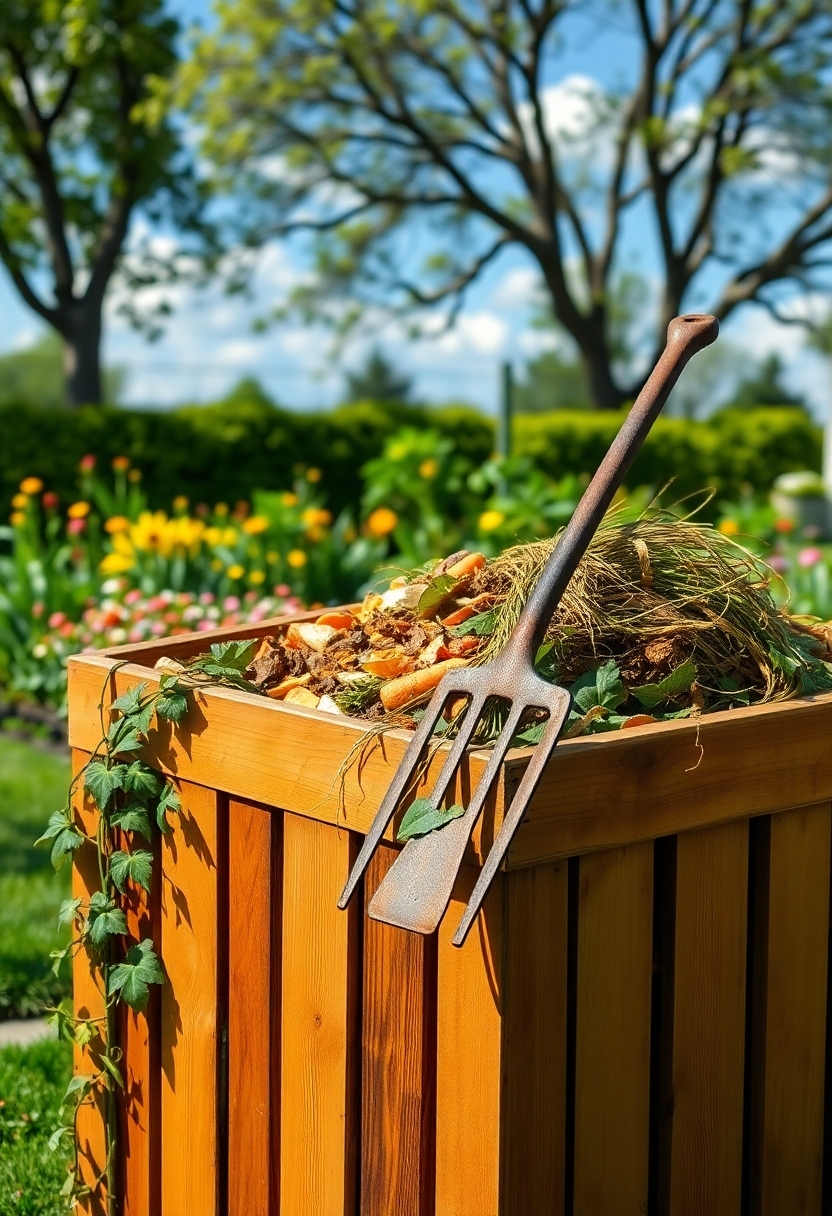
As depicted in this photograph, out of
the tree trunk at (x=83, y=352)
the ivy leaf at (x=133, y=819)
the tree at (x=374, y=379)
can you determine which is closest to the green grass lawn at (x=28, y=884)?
the ivy leaf at (x=133, y=819)

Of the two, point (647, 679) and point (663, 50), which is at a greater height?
point (663, 50)

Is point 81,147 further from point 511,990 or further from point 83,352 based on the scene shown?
point 511,990

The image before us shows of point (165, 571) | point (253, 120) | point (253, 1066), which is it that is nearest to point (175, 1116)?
point (253, 1066)

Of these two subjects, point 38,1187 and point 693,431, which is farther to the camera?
point 693,431

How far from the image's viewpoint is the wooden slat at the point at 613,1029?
1.42 meters

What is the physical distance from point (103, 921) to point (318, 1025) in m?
0.40

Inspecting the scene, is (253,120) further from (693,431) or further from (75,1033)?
(75,1033)

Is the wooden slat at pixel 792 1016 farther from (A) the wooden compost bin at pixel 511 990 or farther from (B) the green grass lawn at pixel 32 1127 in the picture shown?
(B) the green grass lawn at pixel 32 1127

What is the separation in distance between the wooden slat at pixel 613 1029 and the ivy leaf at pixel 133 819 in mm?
654

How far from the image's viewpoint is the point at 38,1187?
2133 millimetres

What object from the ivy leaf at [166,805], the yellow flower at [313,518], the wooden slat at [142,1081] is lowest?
the wooden slat at [142,1081]

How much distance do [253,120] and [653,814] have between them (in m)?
18.6

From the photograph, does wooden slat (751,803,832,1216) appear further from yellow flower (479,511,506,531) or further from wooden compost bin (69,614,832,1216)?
yellow flower (479,511,506,531)

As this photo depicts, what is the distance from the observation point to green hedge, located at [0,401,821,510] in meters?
10.2
